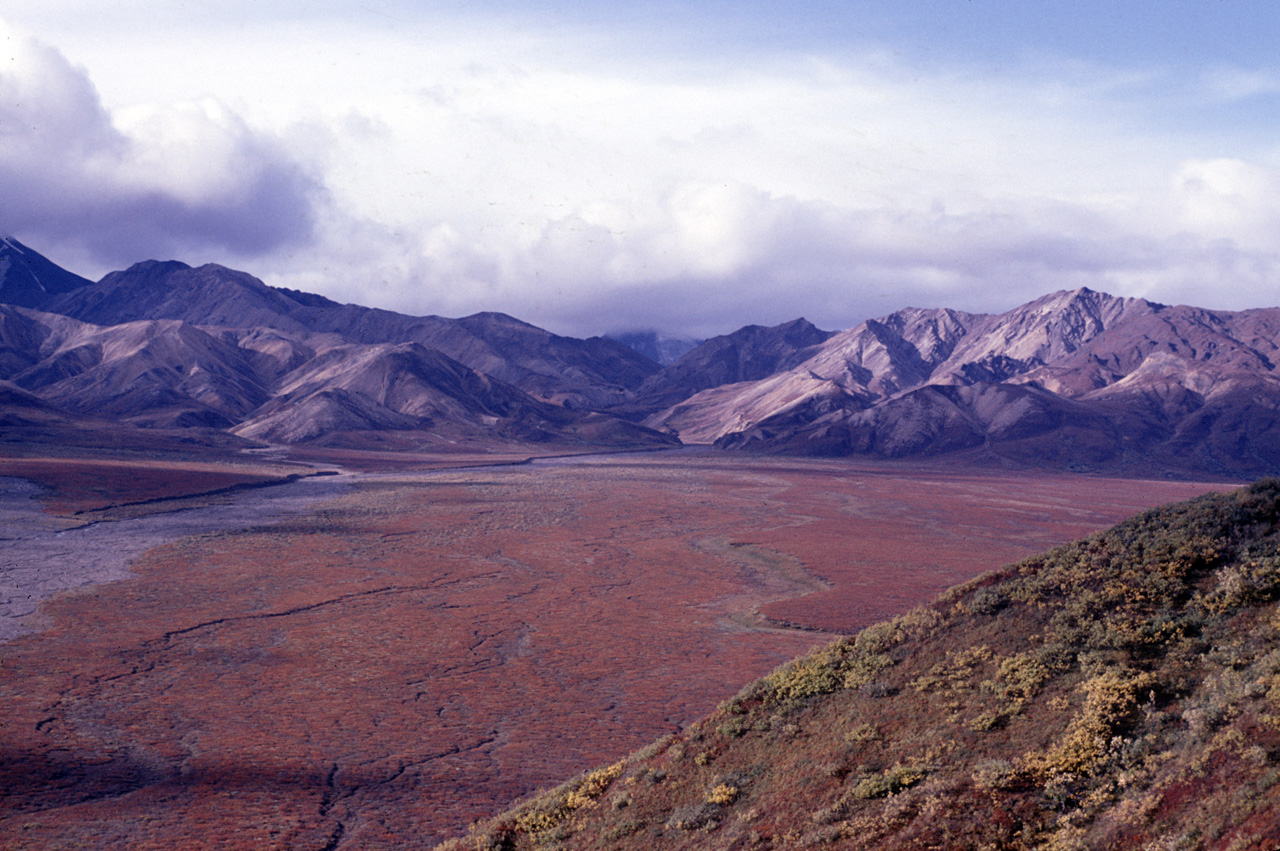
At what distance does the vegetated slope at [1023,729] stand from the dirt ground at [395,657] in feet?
15.4

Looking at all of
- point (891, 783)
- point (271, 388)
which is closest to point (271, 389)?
point (271, 388)

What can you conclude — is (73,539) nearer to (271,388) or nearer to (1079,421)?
(1079,421)

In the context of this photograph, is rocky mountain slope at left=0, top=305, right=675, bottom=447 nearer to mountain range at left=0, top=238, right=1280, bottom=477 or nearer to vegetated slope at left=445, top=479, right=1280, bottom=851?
mountain range at left=0, top=238, right=1280, bottom=477

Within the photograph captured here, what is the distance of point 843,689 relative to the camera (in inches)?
476

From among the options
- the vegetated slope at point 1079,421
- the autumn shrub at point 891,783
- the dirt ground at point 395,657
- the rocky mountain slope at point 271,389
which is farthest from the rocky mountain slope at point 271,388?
the autumn shrub at point 891,783

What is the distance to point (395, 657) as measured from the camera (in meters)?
22.6

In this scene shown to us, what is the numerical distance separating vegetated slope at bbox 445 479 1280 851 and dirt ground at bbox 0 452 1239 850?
185 inches

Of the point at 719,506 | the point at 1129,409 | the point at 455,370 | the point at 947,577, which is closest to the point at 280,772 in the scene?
the point at 947,577

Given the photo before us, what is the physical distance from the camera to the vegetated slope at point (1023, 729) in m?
7.57

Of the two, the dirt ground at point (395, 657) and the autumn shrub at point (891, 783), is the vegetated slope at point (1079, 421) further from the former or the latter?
the autumn shrub at point (891, 783)

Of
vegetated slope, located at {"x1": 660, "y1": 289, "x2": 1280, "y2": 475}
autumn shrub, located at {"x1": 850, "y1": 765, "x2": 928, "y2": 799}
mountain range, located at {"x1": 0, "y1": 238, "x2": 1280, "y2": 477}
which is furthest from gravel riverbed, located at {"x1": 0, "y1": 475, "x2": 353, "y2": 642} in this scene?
vegetated slope, located at {"x1": 660, "y1": 289, "x2": 1280, "y2": 475}

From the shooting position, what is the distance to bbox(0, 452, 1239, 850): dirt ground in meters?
14.1

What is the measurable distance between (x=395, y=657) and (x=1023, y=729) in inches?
686

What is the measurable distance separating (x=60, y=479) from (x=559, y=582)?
4540 cm
